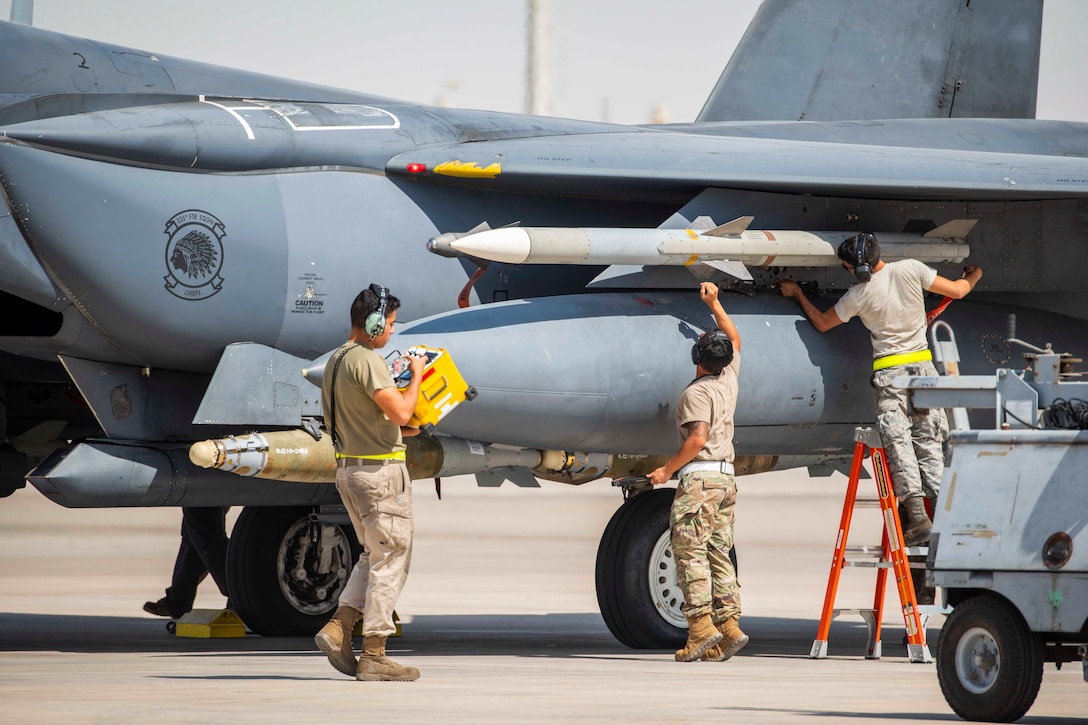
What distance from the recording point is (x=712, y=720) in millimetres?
6254

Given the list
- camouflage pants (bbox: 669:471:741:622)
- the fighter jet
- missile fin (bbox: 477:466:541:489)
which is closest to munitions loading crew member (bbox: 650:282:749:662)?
camouflage pants (bbox: 669:471:741:622)

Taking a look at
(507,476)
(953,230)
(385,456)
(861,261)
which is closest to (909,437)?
(861,261)

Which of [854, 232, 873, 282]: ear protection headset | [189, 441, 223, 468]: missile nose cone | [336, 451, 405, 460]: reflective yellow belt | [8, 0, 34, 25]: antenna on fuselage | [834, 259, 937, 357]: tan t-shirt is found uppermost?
[8, 0, 34, 25]: antenna on fuselage

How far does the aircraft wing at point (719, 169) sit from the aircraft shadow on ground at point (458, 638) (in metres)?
3.13

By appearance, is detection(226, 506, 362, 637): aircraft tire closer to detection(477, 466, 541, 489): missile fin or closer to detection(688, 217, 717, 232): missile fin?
detection(477, 466, 541, 489): missile fin

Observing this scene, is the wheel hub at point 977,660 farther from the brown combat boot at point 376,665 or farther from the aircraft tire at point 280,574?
the aircraft tire at point 280,574

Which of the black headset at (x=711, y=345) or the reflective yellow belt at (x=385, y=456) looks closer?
the reflective yellow belt at (x=385, y=456)

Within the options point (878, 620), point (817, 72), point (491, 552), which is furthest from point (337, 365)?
point (491, 552)

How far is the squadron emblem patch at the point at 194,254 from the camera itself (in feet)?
31.5

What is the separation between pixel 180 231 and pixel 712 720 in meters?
5.00

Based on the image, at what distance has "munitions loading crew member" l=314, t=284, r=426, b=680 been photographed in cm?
764

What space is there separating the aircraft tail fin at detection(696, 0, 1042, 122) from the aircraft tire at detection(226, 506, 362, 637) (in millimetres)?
5658

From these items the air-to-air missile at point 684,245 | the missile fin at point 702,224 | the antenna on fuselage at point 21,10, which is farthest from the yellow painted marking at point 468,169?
the antenna on fuselage at point 21,10

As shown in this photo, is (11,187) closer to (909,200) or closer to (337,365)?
(337,365)
